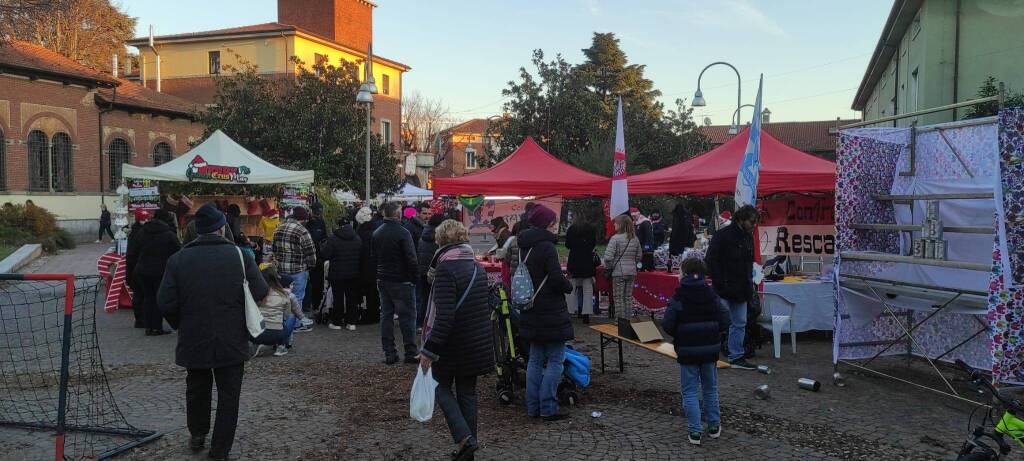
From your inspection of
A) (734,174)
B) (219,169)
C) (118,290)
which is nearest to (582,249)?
(734,174)

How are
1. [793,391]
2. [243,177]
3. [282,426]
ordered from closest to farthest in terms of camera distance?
[282,426], [793,391], [243,177]

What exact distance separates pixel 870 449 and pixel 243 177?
11.5 meters

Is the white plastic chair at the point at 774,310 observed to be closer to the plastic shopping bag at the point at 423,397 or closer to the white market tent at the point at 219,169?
the plastic shopping bag at the point at 423,397

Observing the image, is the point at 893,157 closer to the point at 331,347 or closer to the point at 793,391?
the point at 793,391

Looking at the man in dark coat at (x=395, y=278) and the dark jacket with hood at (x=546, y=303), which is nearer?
the dark jacket with hood at (x=546, y=303)

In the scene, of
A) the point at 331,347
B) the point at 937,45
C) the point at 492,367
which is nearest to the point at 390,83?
the point at 937,45

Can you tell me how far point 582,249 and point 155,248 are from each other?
5.70m

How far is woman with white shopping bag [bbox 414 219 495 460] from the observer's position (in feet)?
14.0

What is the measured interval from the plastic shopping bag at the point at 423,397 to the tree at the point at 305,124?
20105 millimetres

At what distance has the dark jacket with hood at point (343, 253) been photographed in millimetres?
9359

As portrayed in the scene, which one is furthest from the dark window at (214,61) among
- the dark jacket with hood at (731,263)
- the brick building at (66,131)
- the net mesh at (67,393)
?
the dark jacket with hood at (731,263)

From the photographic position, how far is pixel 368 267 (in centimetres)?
973

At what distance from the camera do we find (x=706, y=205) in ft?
116

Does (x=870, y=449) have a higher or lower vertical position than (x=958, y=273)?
lower
